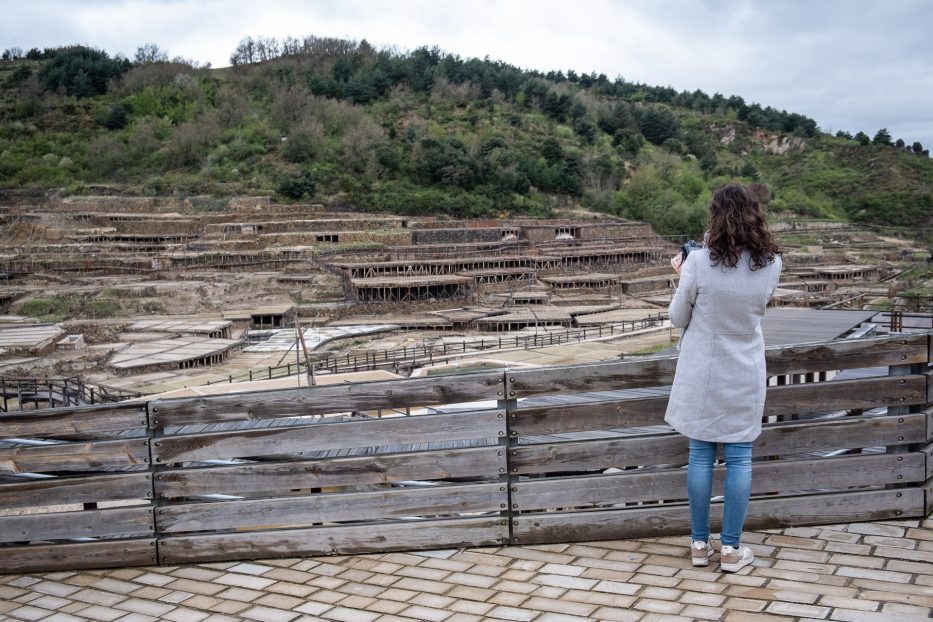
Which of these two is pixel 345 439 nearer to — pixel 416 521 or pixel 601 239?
pixel 416 521

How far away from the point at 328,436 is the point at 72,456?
1.39m

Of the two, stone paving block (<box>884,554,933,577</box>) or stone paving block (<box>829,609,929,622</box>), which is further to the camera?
stone paving block (<box>884,554,933,577</box>)

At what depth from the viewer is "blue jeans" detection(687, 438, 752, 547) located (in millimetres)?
3953

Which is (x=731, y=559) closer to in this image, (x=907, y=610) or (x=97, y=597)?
(x=907, y=610)

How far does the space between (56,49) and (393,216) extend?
213ft

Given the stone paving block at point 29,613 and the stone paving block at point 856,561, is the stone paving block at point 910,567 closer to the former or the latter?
the stone paving block at point 856,561

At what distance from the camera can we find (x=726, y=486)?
13.2 feet

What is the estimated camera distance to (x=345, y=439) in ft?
14.4

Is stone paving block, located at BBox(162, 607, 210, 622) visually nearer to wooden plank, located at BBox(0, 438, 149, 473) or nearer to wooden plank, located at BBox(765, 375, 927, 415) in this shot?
wooden plank, located at BBox(0, 438, 149, 473)

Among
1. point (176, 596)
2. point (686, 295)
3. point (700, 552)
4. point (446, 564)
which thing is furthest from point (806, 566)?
point (176, 596)

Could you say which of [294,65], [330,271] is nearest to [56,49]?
[294,65]

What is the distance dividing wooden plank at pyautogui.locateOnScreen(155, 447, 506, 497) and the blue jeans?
39.7 inches

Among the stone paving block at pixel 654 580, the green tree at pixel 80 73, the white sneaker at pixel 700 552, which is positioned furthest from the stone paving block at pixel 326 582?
the green tree at pixel 80 73

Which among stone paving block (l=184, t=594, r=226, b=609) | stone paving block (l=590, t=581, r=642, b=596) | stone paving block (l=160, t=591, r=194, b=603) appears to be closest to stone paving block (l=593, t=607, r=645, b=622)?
stone paving block (l=590, t=581, r=642, b=596)
